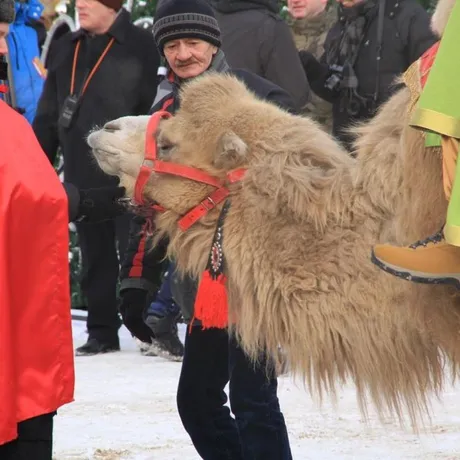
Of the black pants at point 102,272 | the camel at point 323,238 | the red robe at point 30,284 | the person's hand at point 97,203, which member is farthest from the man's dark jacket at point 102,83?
the red robe at point 30,284

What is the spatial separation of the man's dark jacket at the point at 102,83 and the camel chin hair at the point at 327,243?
3.69 metres

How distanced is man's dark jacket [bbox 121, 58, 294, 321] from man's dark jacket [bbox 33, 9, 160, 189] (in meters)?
Answer: 2.91

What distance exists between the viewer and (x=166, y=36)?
4742 mm

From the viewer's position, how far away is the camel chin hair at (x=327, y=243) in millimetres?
3494

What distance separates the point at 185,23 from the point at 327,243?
4.67 ft

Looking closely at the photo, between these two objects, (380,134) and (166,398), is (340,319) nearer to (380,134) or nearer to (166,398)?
(380,134)

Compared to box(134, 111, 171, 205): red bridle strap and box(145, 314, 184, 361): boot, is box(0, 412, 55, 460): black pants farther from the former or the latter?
box(145, 314, 184, 361): boot

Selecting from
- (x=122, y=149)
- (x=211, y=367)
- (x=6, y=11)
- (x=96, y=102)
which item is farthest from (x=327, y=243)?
(x=96, y=102)

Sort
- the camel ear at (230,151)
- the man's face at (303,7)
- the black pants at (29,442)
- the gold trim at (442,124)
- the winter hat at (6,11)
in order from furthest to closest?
the man's face at (303,7), the winter hat at (6,11), the camel ear at (230,151), the black pants at (29,442), the gold trim at (442,124)

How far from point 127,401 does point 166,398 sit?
208 millimetres

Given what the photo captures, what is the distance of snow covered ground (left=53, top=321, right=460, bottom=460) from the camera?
554 centimetres

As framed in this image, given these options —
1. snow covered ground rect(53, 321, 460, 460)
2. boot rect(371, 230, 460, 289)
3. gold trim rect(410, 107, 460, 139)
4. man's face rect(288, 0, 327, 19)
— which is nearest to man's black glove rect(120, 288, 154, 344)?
snow covered ground rect(53, 321, 460, 460)

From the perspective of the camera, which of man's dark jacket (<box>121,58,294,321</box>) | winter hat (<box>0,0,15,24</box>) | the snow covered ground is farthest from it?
the snow covered ground

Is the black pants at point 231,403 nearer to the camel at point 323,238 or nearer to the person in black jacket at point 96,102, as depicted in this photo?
the camel at point 323,238
